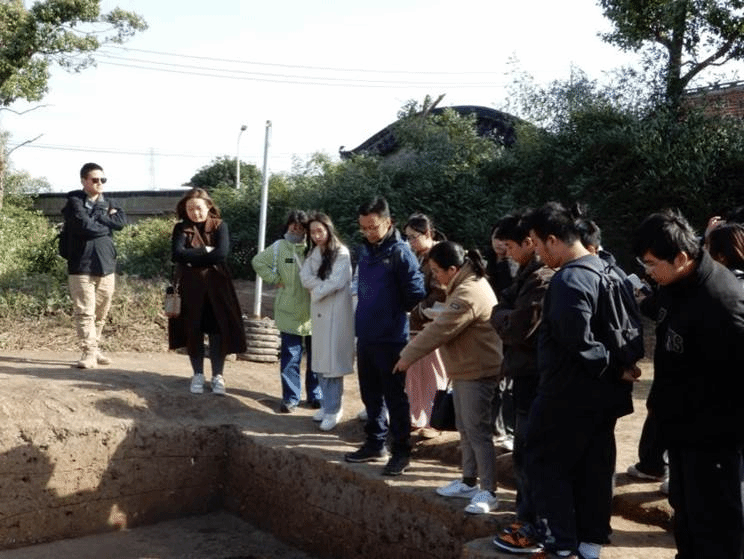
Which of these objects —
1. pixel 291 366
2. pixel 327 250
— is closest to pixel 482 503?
pixel 327 250

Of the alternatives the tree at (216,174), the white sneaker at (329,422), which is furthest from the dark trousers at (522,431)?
the tree at (216,174)

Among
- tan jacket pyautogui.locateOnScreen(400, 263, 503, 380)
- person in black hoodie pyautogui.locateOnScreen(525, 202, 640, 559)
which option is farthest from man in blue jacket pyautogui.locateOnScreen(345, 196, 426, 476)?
person in black hoodie pyautogui.locateOnScreen(525, 202, 640, 559)

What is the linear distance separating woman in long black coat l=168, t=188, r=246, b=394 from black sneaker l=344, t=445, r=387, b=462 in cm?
184

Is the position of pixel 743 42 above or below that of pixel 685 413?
above

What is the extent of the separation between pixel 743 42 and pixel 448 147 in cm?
507

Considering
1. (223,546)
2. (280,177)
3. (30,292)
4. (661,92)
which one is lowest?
(223,546)

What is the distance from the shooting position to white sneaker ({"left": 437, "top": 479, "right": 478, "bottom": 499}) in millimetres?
5109

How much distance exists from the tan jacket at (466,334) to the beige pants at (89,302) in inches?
150

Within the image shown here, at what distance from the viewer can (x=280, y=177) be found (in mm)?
17109

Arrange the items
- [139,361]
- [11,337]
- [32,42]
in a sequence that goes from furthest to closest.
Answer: [32,42], [11,337], [139,361]

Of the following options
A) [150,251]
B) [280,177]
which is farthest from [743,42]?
[150,251]

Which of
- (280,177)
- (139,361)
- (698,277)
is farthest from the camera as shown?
(280,177)

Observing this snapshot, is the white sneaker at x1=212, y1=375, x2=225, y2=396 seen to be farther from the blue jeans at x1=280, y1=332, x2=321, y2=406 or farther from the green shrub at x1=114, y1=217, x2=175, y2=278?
the green shrub at x1=114, y1=217, x2=175, y2=278

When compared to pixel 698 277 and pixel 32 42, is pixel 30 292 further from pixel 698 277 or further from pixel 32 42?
pixel 698 277
